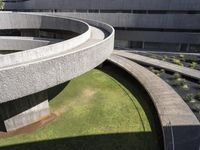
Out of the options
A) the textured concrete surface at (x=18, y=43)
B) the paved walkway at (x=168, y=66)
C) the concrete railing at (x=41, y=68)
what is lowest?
the paved walkway at (x=168, y=66)

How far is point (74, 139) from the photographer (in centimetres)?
1700

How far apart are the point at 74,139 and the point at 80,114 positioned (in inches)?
134

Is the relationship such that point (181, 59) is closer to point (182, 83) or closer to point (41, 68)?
point (182, 83)

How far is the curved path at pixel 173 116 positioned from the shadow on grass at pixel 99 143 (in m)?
1.71

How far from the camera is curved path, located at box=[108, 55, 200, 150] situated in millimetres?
14773

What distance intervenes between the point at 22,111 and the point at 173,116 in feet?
38.0

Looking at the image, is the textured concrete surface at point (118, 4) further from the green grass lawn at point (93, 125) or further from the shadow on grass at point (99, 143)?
the shadow on grass at point (99, 143)

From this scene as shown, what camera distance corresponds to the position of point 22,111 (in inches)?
701

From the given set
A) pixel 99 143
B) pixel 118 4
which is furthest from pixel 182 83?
pixel 118 4

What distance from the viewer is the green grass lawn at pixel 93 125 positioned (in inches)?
647

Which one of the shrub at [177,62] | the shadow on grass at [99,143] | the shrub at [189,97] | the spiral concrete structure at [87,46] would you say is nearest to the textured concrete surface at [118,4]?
the spiral concrete structure at [87,46]

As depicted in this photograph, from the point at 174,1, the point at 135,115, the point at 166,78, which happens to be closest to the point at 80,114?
the point at 135,115

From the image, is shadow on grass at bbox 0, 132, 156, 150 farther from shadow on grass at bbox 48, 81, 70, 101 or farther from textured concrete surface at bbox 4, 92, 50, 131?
shadow on grass at bbox 48, 81, 70, 101

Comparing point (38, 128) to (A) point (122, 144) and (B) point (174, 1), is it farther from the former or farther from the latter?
(B) point (174, 1)
